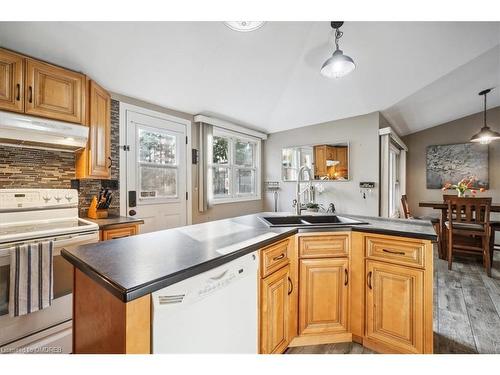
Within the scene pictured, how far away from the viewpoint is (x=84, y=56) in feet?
6.47

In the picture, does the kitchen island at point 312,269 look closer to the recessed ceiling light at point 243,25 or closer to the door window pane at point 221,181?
the recessed ceiling light at point 243,25

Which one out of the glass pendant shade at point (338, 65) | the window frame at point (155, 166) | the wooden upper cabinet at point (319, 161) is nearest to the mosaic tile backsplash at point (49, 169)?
the window frame at point (155, 166)

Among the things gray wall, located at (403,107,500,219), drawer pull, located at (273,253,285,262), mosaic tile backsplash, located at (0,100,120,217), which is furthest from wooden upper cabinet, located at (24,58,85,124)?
gray wall, located at (403,107,500,219)

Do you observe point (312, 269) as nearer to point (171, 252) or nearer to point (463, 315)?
point (171, 252)

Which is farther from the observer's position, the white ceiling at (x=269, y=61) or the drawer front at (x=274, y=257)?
the white ceiling at (x=269, y=61)

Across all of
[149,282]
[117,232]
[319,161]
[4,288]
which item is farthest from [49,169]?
[319,161]

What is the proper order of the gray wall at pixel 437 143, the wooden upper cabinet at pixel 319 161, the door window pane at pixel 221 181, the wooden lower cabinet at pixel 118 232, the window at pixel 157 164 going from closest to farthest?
the wooden lower cabinet at pixel 118 232, the window at pixel 157 164, the door window pane at pixel 221 181, the wooden upper cabinet at pixel 319 161, the gray wall at pixel 437 143

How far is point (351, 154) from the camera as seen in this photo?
11.7 feet

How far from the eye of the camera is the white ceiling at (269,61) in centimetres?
192

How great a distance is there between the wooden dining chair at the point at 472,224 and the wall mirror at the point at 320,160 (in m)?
1.39

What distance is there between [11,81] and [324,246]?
250 cm

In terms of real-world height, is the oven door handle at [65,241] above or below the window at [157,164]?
below
